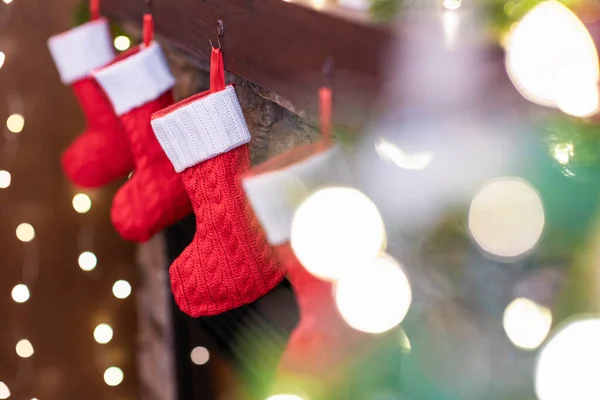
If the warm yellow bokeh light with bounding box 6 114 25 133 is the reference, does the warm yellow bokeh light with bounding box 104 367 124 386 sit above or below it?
below

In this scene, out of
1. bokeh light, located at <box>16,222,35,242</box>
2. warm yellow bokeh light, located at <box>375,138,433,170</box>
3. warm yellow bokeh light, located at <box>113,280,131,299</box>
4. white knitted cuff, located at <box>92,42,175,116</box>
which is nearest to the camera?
warm yellow bokeh light, located at <box>375,138,433,170</box>

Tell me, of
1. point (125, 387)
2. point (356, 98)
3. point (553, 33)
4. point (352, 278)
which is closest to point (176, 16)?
point (356, 98)

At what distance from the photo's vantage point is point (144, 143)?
1.10 meters

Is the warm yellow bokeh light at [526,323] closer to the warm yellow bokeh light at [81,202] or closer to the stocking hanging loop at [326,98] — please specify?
the stocking hanging loop at [326,98]

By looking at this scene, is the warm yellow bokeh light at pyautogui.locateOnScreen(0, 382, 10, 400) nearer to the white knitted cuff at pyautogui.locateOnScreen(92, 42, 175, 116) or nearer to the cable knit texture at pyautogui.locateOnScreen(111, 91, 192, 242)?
the cable knit texture at pyautogui.locateOnScreen(111, 91, 192, 242)

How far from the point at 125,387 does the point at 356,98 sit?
1496mm

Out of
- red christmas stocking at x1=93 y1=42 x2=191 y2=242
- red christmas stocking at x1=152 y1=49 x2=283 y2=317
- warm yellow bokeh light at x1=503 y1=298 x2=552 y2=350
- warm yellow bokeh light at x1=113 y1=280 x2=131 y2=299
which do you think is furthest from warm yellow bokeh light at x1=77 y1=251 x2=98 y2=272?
warm yellow bokeh light at x1=503 y1=298 x2=552 y2=350

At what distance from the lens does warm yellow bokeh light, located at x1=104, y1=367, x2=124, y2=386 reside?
5.89 ft

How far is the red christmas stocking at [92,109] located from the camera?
4.04 feet

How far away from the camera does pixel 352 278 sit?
2.24ft

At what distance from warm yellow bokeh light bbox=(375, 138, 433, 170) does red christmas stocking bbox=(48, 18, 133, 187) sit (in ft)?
2.35

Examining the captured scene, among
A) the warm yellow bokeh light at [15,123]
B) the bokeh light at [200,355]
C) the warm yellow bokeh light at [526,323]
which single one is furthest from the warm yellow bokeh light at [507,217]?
the warm yellow bokeh light at [15,123]

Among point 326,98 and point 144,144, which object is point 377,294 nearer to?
point 326,98

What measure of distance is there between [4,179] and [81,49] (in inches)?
20.9
